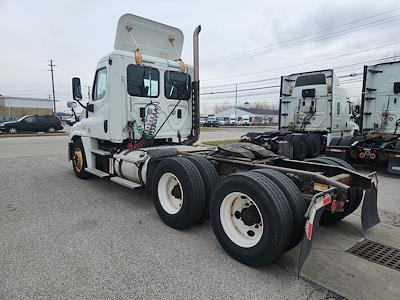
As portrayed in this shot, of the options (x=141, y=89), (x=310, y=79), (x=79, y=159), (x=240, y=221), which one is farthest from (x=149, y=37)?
(x=310, y=79)

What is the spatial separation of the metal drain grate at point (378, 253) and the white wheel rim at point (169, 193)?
2342 millimetres

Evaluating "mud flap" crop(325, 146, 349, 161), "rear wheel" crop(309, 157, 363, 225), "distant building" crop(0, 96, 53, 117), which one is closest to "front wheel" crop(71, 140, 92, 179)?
"rear wheel" crop(309, 157, 363, 225)

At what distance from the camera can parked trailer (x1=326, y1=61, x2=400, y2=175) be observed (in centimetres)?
868

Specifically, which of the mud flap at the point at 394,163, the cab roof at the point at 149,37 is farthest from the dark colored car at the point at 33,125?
the mud flap at the point at 394,163

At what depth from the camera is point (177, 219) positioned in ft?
13.5

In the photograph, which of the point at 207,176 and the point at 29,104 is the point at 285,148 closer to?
the point at 207,176

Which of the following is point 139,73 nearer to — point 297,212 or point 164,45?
point 164,45

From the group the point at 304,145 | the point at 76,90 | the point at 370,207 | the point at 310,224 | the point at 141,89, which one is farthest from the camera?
the point at 304,145

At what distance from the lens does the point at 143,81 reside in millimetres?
5992

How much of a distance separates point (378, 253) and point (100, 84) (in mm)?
5632

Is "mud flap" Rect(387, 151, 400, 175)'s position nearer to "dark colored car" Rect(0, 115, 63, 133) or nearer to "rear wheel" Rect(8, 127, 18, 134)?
"dark colored car" Rect(0, 115, 63, 133)

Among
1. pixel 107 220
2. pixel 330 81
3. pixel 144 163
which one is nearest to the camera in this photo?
pixel 107 220

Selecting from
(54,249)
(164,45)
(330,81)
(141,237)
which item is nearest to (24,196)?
(54,249)

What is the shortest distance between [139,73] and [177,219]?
3.22m
